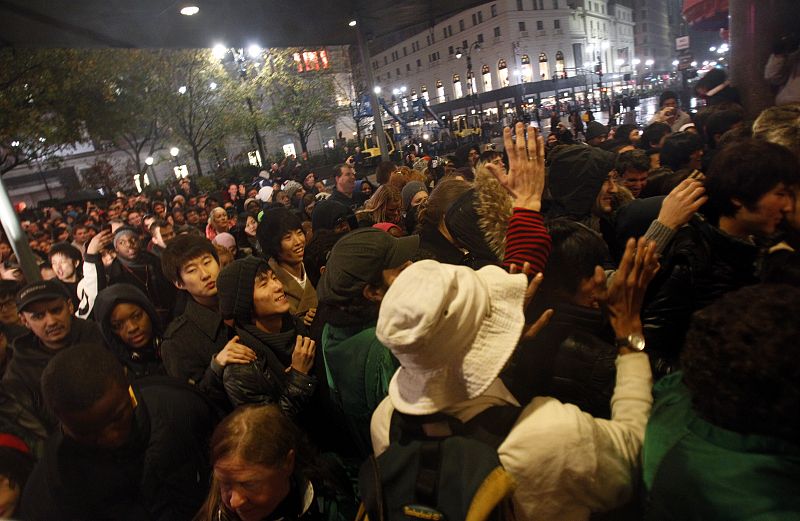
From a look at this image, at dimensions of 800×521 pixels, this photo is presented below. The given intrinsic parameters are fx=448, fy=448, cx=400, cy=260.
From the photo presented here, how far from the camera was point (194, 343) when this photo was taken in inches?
110

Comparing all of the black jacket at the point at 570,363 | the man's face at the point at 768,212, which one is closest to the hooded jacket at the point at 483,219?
the black jacket at the point at 570,363

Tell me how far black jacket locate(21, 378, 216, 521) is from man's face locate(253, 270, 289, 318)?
0.60m

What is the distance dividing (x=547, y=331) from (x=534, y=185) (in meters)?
0.74

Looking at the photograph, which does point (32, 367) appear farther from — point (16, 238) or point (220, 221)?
point (220, 221)

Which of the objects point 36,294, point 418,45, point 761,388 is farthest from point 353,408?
point 418,45

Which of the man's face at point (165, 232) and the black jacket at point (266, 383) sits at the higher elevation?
the man's face at point (165, 232)

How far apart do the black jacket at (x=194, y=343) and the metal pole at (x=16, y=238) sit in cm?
179

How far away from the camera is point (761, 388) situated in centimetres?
101

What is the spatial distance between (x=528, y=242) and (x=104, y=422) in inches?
75.8

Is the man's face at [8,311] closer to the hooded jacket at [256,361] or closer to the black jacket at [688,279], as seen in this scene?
the hooded jacket at [256,361]

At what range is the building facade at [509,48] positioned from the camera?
222ft

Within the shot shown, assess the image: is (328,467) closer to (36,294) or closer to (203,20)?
(36,294)

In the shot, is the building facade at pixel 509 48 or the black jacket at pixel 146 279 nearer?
the black jacket at pixel 146 279

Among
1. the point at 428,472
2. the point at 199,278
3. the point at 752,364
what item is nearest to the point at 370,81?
the point at 199,278
